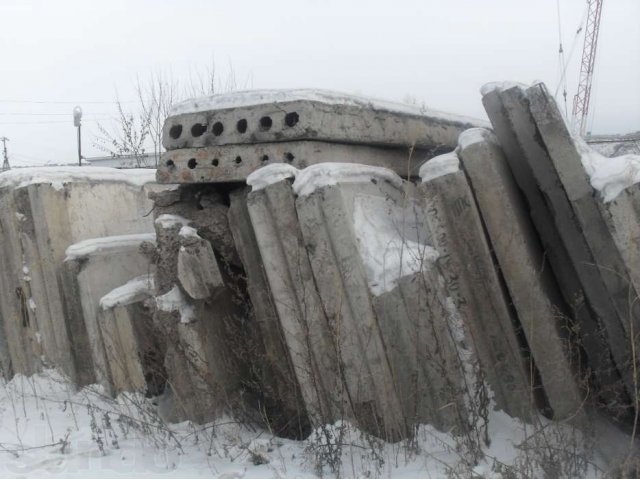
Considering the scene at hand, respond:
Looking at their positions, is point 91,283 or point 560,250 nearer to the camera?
point 560,250

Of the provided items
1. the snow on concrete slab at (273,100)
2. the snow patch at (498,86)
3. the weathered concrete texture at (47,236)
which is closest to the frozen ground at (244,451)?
the weathered concrete texture at (47,236)

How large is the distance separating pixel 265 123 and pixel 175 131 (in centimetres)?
66

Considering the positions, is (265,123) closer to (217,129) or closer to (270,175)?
(217,129)

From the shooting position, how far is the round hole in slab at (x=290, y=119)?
3754mm

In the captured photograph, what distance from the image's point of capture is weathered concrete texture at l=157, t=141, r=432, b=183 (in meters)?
3.76

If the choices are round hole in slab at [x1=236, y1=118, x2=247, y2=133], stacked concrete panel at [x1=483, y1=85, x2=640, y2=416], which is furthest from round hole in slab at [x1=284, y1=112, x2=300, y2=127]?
stacked concrete panel at [x1=483, y1=85, x2=640, y2=416]

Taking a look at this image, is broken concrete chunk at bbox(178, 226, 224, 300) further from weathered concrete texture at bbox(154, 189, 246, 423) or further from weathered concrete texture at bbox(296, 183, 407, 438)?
weathered concrete texture at bbox(296, 183, 407, 438)

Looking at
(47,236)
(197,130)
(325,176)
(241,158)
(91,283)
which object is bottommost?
(91,283)

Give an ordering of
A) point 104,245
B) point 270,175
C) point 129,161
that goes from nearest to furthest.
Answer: point 270,175 < point 104,245 < point 129,161

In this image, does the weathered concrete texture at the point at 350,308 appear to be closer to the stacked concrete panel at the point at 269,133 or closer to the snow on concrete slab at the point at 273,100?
the stacked concrete panel at the point at 269,133

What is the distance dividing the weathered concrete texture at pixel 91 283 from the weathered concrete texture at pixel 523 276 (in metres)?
2.44

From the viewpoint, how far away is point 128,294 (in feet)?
14.1

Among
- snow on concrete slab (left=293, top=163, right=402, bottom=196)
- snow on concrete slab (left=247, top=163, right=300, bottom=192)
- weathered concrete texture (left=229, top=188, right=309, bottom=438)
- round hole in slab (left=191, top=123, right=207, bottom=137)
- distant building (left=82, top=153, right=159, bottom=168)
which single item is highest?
distant building (left=82, top=153, right=159, bottom=168)

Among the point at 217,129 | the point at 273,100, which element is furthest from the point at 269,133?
the point at 217,129
